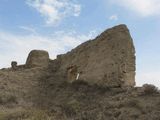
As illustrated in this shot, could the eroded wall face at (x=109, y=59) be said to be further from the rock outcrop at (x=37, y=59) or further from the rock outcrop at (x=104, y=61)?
the rock outcrop at (x=37, y=59)

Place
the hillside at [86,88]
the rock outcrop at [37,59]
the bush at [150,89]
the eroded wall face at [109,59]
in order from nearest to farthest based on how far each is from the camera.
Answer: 1. the hillside at [86,88]
2. the bush at [150,89]
3. the eroded wall face at [109,59]
4. the rock outcrop at [37,59]

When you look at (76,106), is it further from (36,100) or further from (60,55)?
(60,55)

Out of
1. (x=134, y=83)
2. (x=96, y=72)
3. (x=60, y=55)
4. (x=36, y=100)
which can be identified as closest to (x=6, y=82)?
(x=36, y=100)

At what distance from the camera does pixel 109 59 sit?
733 inches

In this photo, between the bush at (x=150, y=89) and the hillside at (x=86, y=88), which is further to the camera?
the bush at (x=150, y=89)

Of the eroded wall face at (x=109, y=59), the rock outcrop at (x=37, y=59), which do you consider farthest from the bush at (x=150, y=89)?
the rock outcrop at (x=37, y=59)

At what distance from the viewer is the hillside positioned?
15.3m

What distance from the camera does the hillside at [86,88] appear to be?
15273 millimetres

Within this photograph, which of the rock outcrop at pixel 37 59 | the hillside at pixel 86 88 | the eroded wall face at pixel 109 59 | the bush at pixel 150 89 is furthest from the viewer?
the rock outcrop at pixel 37 59

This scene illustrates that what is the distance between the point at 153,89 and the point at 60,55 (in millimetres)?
9755

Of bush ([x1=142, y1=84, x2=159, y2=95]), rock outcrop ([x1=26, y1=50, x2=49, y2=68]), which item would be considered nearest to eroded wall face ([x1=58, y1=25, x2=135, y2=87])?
bush ([x1=142, y1=84, x2=159, y2=95])

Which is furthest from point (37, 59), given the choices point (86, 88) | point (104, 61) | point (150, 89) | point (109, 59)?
point (150, 89)

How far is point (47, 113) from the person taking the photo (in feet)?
54.0

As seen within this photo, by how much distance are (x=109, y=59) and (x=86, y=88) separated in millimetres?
2001
